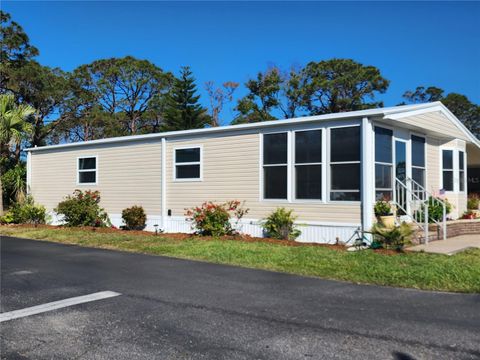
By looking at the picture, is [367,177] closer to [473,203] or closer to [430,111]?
[430,111]

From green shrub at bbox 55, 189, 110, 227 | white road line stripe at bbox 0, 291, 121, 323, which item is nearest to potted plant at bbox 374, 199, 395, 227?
white road line stripe at bbox 0, 291, 121, 323

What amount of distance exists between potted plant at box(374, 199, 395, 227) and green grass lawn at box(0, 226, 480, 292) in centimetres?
119

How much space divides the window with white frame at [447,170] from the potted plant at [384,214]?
511cm

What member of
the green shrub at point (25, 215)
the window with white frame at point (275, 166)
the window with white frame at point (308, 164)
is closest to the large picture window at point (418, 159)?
the window with white frame at point (308, 164)

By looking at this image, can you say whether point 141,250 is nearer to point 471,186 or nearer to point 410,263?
point 410,263

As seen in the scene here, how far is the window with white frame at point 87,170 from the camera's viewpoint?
1652 cm

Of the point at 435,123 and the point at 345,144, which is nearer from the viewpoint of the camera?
the point at 345,144

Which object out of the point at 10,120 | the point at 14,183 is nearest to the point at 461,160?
the point at 10,120

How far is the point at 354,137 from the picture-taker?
35.7 feet

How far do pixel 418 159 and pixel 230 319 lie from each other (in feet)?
31.6

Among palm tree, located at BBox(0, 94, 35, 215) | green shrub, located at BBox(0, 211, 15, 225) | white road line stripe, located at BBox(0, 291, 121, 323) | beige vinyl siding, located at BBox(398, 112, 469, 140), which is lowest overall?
white road line stripe, located at BBox(0, 291, 121, 323)

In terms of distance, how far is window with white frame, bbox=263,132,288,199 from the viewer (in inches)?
473

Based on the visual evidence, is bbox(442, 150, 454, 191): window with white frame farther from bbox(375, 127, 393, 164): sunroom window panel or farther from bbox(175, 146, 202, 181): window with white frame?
bbox(175, 146, 202, 181): window with white frame

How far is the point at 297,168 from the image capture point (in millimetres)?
11844
